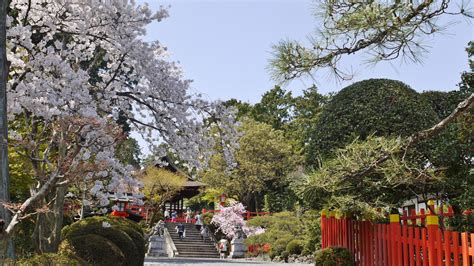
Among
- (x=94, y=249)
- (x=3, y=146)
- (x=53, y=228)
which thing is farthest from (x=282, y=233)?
(x=3, y=146)

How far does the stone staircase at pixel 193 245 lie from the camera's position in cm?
2695

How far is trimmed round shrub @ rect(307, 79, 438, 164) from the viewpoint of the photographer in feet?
26.0

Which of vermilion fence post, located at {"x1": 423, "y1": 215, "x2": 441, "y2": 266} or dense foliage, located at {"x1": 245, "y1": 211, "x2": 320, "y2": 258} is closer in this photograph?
vermilion fence post, located at {"x1": 423, "y1": 215, "x2": 441, "y2": 266}

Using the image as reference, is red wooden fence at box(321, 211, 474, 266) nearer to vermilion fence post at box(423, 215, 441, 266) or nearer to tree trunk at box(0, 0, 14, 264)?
vermilion fence post at box(423, 215, 441, 266)

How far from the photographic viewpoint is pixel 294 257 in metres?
21.1

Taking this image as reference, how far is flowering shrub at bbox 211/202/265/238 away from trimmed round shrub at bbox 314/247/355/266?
19606mm

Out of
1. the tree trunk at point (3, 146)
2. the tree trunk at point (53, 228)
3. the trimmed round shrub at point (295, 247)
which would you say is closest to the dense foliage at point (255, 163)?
the trimmed round shrub at point (295, 247)

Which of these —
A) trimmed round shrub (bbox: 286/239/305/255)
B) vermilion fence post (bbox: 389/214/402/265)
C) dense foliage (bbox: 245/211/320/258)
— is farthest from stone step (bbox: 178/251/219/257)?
vermilion fence post (bbox: 389/214/402/265)

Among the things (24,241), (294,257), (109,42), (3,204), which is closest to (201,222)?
(294,257)

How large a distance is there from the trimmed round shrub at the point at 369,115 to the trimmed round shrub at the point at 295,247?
1349 cm

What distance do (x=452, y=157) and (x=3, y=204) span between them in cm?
677

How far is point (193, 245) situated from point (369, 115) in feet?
70.6

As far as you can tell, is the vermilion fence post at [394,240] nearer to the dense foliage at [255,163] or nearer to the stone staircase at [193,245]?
the stone staircase at [193,245]

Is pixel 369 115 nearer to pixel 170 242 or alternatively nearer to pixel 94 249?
pixel 94 249
